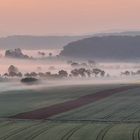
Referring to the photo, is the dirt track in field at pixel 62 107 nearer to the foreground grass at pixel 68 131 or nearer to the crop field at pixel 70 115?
the crop field at pixel 70 115

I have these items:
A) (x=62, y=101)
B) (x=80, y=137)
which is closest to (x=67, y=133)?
(x=80, y=137)

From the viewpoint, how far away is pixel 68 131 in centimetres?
4031

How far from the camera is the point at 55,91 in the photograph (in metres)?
81.4

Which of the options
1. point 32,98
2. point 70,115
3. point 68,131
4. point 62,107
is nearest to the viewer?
point 68,131

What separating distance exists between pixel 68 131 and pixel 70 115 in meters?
11.1

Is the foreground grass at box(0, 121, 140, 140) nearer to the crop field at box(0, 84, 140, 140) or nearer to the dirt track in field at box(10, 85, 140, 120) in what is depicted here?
the crop field at box(0, 84, 140, 140)

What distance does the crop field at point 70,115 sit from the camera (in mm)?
39094

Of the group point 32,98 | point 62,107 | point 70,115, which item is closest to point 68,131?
point 70,115

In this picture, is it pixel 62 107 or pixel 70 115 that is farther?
pixel 62 107

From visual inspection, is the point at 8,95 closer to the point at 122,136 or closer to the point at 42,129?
the point at 42,129

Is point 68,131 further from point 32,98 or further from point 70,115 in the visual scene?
point 32,98

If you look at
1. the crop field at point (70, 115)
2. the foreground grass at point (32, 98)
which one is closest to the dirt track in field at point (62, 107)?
the crop field at point (70, 115)

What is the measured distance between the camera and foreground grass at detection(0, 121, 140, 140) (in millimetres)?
37688

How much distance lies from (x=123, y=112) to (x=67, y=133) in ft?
44.8
